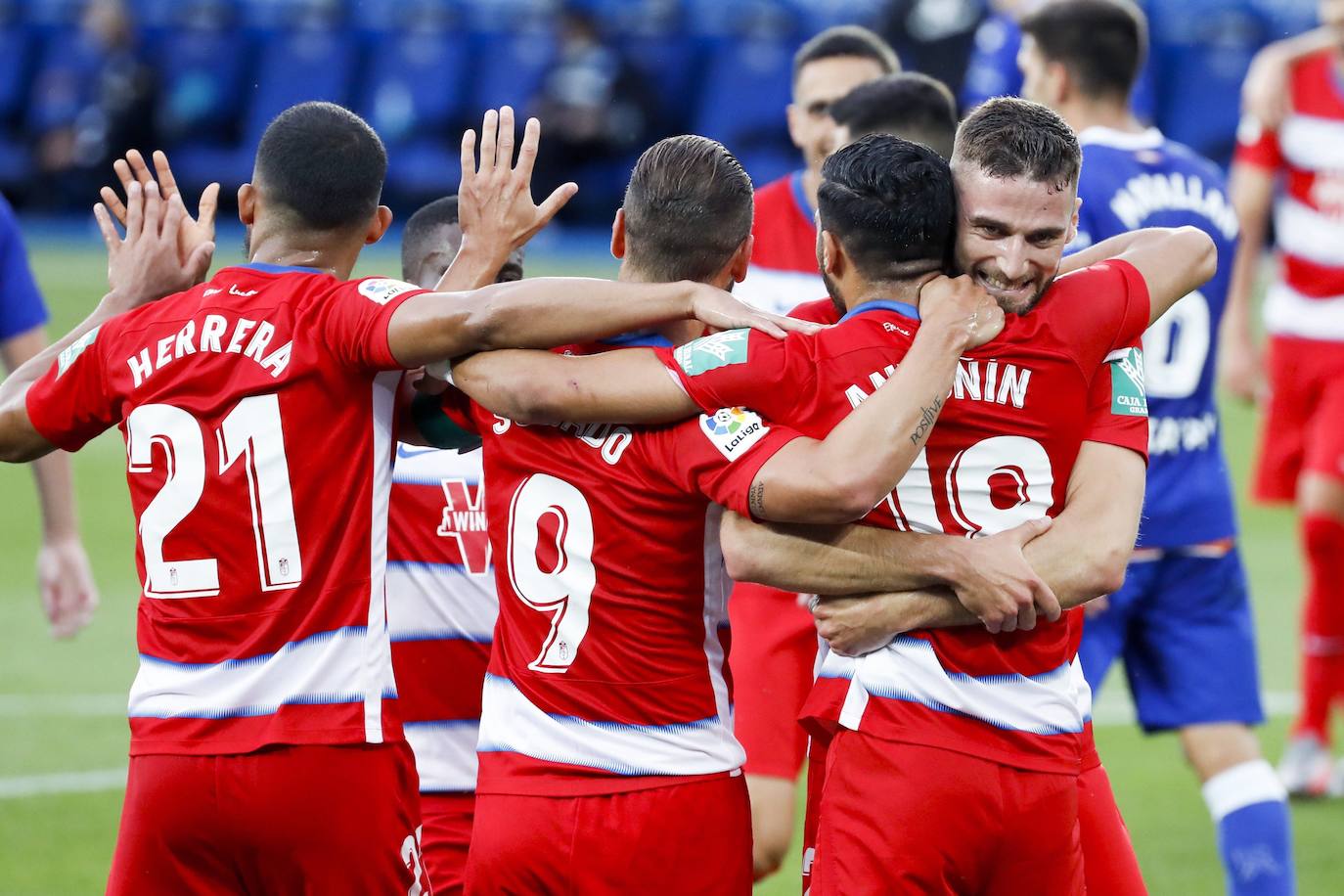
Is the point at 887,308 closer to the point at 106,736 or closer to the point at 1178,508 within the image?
the point at 1178,508

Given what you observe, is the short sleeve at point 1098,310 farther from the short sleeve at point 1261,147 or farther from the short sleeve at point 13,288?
the short sleeve at point 1261,147

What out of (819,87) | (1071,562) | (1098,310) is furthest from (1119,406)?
(819,87)

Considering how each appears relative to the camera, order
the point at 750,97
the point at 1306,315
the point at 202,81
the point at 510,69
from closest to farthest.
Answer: the point at 1306,315 < the point at 750,97 < the point at 202,81 < the point at 510,69

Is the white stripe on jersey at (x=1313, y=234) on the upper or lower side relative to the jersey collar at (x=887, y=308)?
lower

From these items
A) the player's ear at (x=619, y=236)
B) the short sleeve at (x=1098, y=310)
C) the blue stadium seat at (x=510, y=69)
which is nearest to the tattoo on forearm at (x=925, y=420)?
the short sleeve at (x=1098, y=310)

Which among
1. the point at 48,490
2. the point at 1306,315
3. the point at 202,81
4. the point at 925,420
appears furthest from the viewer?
the point at 202,81

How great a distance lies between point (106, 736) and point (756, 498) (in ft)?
17.2

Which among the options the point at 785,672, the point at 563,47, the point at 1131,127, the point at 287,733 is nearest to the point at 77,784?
the point at 785,672

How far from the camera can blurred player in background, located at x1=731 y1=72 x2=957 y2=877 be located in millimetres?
4852

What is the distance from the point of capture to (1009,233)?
3.46 metres

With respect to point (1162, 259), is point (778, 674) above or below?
below

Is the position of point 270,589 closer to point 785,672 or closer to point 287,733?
point 287,733

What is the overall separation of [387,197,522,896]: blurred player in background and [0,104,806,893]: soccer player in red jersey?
2.09 feet

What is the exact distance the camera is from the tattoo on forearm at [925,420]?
10.6 feet
